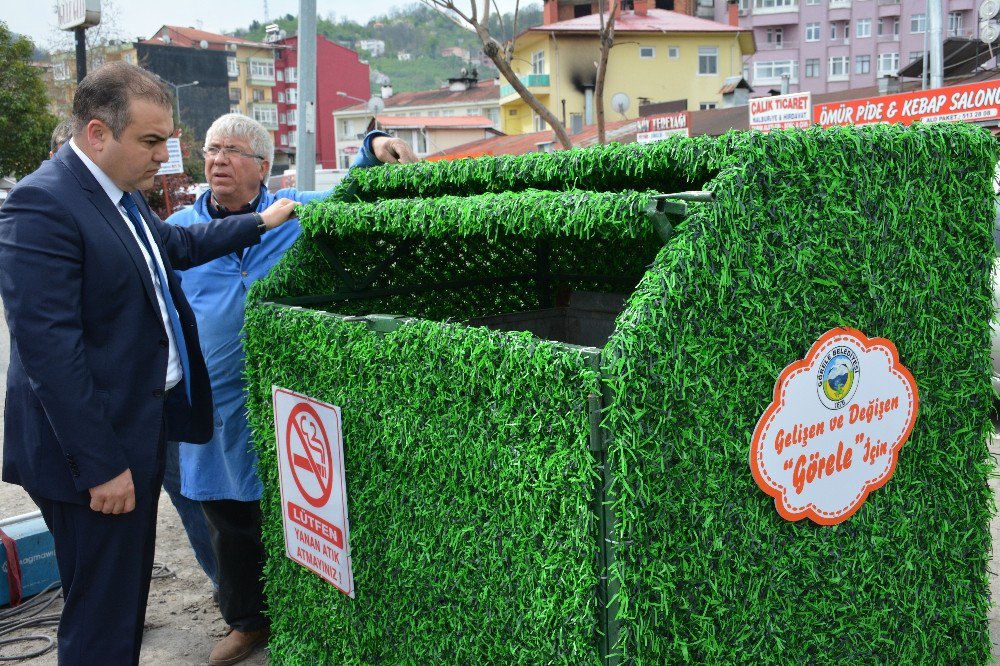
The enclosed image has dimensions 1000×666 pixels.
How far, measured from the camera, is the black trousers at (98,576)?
2.46 m

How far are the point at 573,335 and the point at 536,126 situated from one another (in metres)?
52.7

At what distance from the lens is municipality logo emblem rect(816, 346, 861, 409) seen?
77.2 inches

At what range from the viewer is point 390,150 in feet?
11.1

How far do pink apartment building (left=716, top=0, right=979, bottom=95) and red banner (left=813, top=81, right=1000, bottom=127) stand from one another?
2104 inches

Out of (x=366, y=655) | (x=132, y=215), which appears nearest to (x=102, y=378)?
(x=132, y=215)

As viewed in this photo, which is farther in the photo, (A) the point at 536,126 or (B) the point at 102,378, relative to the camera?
(A) the point at 536,126

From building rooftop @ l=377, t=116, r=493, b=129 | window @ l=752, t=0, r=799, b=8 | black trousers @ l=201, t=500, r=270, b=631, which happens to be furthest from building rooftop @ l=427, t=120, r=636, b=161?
window @ l=752, t=0, r=799, b=8

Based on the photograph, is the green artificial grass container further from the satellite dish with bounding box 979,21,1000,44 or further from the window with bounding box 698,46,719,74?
the window with bounding box 698,46,719,74

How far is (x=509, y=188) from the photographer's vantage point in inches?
101

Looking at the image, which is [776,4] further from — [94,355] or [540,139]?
[94,355]

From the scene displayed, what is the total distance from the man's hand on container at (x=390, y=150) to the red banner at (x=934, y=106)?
8554 mm

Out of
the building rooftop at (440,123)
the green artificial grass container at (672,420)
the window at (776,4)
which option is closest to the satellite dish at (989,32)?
the green artificial grass container at (672,420)

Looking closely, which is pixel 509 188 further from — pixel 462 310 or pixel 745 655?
pixel 745 655

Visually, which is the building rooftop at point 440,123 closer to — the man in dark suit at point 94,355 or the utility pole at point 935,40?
the utility pole at point 935,40
